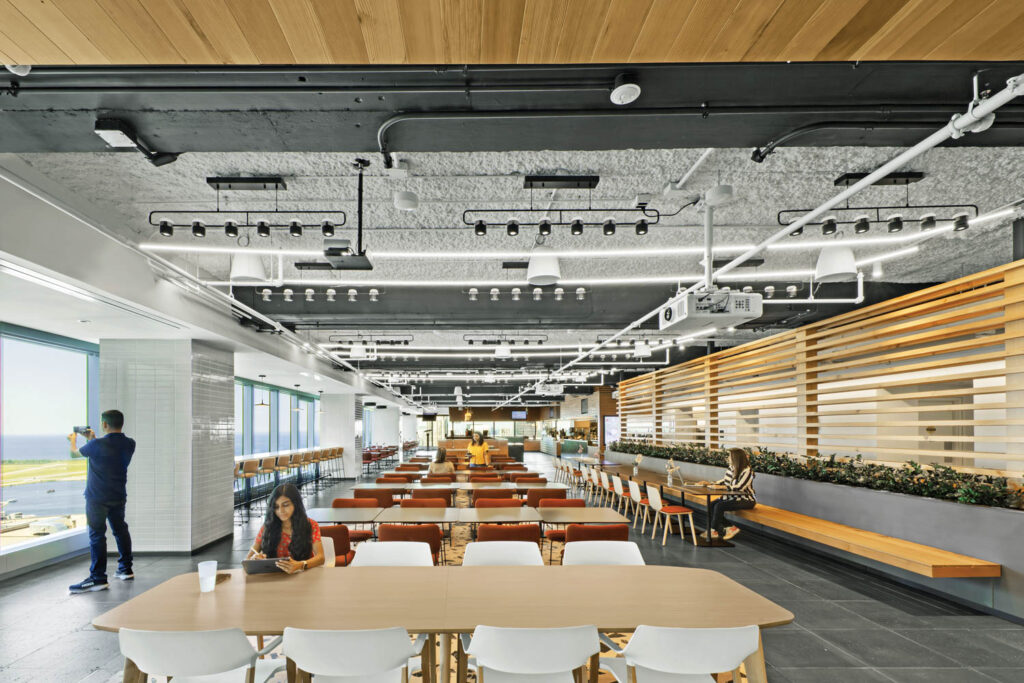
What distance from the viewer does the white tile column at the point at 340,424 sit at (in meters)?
18.1

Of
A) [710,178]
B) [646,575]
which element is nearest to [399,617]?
[646,575]

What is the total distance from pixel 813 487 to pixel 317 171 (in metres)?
6.69

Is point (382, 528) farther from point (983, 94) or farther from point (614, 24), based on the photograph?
point (983, 94)

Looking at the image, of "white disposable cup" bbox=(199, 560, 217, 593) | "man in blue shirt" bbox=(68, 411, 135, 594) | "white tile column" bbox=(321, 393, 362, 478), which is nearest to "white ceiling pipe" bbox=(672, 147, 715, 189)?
"white disposable cup" bbox=(199, 560, 217, 593)

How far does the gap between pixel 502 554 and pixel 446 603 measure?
1.11m

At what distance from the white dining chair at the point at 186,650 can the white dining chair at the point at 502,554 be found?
5.31ft

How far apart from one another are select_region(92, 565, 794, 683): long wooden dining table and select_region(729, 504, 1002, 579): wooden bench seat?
2.95 meters

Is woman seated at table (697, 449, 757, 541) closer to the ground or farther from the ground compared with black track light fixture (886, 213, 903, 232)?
closer to the ground

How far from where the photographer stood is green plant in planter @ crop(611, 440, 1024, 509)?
4992 mm

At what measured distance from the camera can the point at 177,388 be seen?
299 inches

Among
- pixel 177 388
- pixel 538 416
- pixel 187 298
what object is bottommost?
pixel 538 416

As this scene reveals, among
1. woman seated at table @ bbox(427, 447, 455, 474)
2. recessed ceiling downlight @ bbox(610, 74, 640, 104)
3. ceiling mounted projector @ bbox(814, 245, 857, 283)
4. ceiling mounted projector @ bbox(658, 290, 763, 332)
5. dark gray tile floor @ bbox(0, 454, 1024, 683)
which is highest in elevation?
recessed ceiling downlight @ bbox(610, 74, 640, 104)

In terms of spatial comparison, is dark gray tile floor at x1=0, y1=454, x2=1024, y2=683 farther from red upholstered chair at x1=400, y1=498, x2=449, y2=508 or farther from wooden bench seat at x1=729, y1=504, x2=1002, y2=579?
red upholstered chair at x1=400, y1=498, x2=449, y2=508

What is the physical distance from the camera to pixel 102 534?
5.88m
